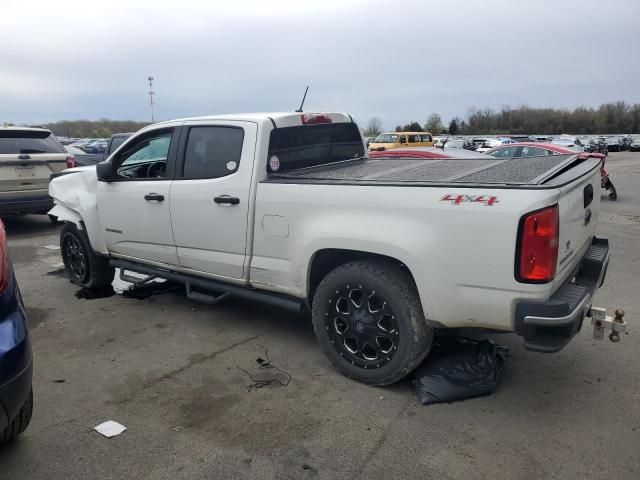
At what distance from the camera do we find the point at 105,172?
521cm

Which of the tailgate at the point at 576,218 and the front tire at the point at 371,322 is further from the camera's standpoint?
the front tire at the point at 371,322

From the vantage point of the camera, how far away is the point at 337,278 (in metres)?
Answer: 3.69

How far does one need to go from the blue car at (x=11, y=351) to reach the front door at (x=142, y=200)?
2.14 metres

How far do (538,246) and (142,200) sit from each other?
348cm

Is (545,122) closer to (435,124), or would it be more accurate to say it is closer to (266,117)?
(435,124)

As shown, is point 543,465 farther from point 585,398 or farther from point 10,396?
point 10,396

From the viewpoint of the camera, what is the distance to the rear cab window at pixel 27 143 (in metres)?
9.02

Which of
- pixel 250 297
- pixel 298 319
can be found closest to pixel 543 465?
pixel 250 297

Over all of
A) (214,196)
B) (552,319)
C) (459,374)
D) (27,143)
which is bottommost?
(459,374)

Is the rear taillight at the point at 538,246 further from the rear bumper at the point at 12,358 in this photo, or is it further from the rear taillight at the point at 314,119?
the rear bumper at the point at 12,358

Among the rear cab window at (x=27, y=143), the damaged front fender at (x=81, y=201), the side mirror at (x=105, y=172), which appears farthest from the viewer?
the rear cab window at (x=27, y=143)

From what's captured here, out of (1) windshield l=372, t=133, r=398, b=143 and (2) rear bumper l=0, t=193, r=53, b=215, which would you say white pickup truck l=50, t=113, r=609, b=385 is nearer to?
(2) rear bumper l=0, t=193, r=53, b=215

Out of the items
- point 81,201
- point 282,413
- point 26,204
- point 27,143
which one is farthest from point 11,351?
point 27,143

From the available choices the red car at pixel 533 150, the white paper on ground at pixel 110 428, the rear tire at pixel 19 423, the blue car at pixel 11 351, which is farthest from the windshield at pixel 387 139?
the blue car at pixel 11 351
